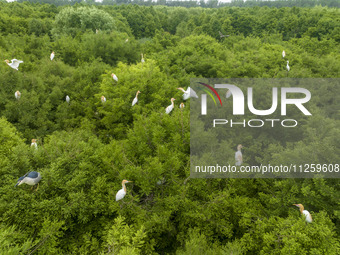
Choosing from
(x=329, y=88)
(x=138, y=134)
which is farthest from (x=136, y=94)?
(x=329, y=88)

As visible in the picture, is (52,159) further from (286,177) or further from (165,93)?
(286,177)

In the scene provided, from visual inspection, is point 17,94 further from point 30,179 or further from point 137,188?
→ point 137,188

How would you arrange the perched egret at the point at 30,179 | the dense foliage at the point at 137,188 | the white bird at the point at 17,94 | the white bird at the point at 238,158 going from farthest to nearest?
1. the white bird at the point at 17,94
2. the white bird at the point at 238,158
3. the perched egret at the point at 30,179
4. the dense foliage at the point at 137,188

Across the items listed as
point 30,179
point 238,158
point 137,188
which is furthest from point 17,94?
point 238,158

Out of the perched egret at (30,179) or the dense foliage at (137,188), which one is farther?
the perched egret at (30,179)

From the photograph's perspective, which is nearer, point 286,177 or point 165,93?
point 286,177

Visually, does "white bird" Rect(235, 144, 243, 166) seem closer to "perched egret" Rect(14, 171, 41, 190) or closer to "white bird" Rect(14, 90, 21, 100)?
"perched egret" Rect(14, 171, 41, 190)

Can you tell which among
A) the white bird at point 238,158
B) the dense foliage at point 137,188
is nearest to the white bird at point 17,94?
the dense foliage at point 137,188

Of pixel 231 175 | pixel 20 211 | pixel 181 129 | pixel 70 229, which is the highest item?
pixel 181 129

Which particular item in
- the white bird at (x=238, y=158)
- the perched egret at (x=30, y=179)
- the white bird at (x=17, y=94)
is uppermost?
the white bird at (x=17, y=94)

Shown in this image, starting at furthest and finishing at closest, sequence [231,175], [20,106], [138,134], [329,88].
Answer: [20,106] → [329,88] → [138,134] → [231,175]

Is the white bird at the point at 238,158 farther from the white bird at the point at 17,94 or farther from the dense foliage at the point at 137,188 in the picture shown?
the white bird at the point at 17,94
